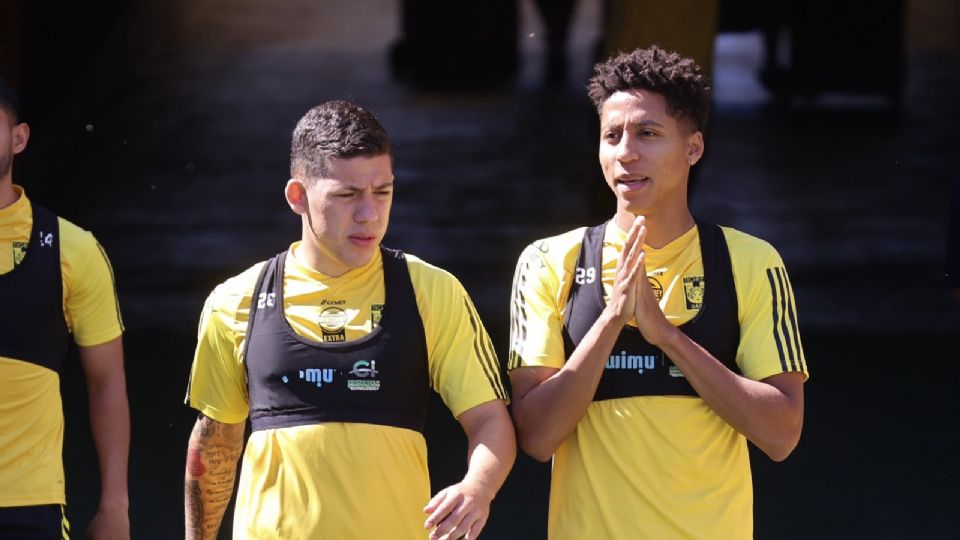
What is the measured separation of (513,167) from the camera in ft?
41.1

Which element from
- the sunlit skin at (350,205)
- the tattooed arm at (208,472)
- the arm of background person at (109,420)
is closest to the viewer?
the sunlit skin at (350,205)

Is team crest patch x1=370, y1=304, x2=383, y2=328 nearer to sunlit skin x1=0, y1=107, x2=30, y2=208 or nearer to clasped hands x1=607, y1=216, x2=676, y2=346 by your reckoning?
clasped hands x1=607, y1=216, x2=676, y2=346

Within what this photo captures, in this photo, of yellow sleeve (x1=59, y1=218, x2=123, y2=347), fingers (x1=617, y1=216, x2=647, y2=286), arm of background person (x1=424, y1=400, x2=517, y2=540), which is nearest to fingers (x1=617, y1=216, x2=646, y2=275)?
fingers (x1=617, y1=216, x2=647, y2=286)

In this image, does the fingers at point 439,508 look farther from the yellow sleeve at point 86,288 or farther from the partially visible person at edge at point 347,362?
the yellow sleeve at point 86,288

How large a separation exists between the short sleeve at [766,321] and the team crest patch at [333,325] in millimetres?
843

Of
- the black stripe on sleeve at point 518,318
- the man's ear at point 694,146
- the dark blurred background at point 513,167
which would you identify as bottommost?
the dark blurred background at point 513,167

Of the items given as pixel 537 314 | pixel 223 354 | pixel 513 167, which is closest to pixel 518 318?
pixel 537 314

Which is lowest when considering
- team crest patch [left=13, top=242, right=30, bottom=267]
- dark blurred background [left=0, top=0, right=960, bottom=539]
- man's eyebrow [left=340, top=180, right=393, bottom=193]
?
dark blurred background [left=0, top=0, right=960, bottom=539]

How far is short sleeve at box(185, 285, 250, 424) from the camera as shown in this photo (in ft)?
11.1

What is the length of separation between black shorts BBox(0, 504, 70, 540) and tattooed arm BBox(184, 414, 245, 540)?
13.5 inches

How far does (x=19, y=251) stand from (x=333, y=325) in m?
0.84

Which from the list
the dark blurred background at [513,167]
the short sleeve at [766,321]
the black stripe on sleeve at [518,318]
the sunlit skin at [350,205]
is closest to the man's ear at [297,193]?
the sunlit skin at [350,205]

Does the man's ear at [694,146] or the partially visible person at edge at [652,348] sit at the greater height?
the man's ear at [694,146]

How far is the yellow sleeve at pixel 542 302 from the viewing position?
3.32m
